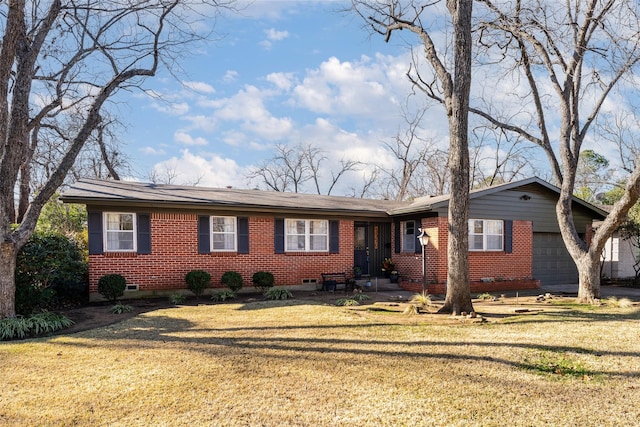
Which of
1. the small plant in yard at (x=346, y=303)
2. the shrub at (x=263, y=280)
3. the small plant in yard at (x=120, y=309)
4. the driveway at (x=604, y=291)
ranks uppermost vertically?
the shrub at (x=263, y=280)

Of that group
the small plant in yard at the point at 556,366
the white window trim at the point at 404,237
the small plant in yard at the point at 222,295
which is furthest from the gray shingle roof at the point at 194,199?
the small plant in yard at the point at 556,366

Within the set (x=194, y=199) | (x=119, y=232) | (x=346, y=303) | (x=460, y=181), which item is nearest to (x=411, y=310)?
(x=346, y=303)

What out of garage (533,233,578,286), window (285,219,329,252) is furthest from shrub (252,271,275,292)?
garage (533,233,578,286)

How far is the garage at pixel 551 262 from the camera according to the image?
53.0 feet

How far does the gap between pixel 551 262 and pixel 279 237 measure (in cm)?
1145

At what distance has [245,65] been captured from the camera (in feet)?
43.2

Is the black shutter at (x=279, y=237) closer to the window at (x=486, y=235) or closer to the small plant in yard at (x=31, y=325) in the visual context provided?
the small plant in yard at (x=31, y=325)

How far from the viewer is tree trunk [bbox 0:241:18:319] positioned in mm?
7969

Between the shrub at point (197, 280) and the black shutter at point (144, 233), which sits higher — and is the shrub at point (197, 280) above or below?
below

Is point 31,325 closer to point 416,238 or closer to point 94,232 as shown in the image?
point 94,232

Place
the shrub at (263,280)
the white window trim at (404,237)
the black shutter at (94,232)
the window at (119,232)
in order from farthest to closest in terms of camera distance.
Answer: the white window trim at (404,237) → the shrub at (263,280) → the window at (119,232) → the black shutter at (94,232)

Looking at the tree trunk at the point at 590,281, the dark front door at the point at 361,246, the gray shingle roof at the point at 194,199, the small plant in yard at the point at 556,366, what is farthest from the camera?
the dark front door at the point at 361,246

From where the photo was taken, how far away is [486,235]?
48.6ft

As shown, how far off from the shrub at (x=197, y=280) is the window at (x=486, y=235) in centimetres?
934
